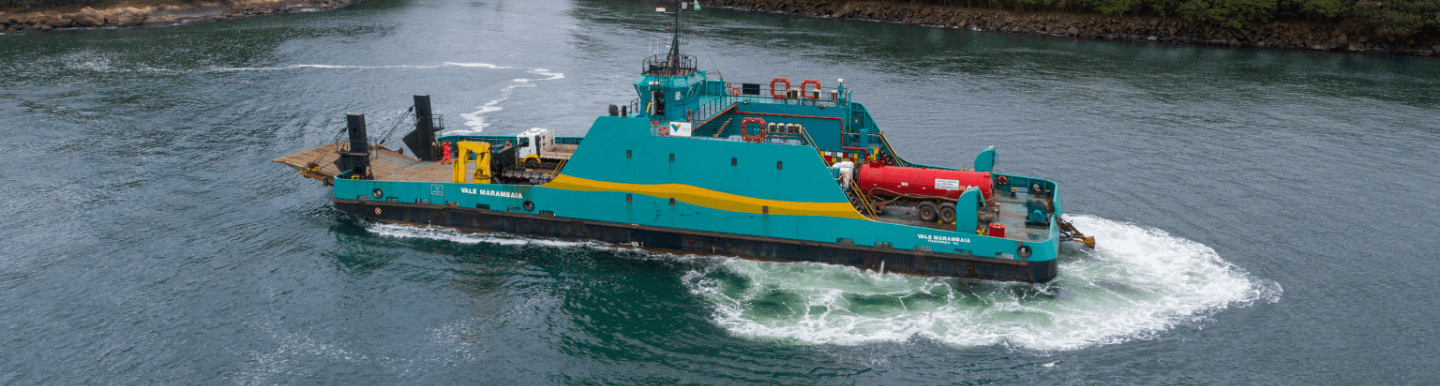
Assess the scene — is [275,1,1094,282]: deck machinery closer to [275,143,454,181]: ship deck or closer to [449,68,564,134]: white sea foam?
[275,143,454,181]: ship deck

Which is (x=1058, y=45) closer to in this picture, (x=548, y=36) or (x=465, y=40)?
(x=548, y=36)

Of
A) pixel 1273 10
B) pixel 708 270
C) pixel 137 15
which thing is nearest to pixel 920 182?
pixel 708 270

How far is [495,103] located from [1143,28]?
63.6 m

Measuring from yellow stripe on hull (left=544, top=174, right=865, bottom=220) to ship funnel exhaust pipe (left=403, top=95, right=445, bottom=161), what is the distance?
25.6 feet

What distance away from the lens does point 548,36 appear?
3457 inches

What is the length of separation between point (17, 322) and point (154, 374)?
20.7 ft

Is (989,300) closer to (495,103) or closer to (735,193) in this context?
(735,193)

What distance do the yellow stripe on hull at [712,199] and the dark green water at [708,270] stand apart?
1.91 meters

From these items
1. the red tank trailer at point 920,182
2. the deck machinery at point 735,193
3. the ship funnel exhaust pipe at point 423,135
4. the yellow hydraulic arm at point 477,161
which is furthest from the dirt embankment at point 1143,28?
the yellow hydraulic arm at point 477,161

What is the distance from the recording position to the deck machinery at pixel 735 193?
29172mm

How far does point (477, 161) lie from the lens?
32844 millimetres

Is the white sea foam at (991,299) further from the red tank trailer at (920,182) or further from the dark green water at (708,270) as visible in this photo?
the red tank trailer at (920,182)

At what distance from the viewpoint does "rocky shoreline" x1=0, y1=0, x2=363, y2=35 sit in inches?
3551

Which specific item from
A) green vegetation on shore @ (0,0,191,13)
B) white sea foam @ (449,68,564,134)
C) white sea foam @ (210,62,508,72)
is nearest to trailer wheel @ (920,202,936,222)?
white sea foam @ (449,68,564,134)
